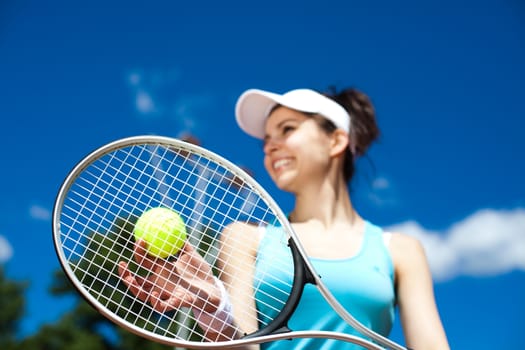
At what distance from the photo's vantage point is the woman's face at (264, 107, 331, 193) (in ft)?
7.20

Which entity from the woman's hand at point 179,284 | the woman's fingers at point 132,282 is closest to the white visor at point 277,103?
the woman's hand at point 179,284

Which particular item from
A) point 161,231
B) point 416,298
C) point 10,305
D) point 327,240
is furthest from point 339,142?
point 10,305

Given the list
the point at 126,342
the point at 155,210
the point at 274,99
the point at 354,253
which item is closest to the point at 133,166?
the point at 155,210

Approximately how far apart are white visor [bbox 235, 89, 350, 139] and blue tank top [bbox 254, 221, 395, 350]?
566 mm

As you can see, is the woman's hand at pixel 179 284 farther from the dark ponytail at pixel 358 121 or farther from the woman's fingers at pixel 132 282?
the dark ponytail at pixel 358 121

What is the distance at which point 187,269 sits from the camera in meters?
1.82

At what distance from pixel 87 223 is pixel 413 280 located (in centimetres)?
104

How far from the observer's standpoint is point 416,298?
2.00 meters

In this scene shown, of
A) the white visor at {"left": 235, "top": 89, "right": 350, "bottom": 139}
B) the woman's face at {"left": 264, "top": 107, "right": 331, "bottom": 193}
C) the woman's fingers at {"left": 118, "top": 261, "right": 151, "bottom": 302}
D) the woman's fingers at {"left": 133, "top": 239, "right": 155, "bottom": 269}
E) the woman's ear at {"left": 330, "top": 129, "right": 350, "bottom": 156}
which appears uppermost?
the white visor at {"left": 235, "top": 89, "right": 350, "bottom": 139}

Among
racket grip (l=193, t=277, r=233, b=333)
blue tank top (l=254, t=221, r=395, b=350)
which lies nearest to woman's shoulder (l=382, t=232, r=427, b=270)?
blue tank top (l=254, t=221, r=395, b=350)

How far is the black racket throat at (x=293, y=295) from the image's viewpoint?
177cm

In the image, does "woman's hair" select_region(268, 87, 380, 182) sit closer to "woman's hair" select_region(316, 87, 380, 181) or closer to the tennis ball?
"woman's hair" select_region(316, 87, 380, 181)

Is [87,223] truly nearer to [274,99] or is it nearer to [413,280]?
[274,99]

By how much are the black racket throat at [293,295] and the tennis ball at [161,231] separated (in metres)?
0.33
